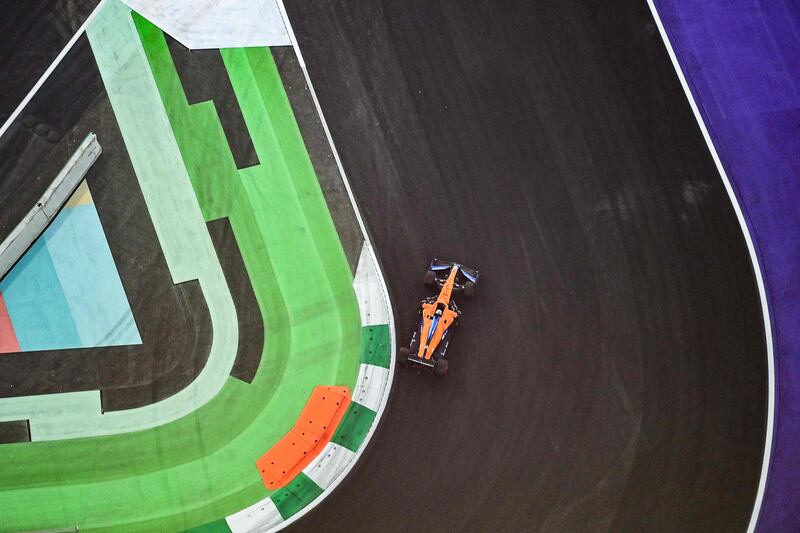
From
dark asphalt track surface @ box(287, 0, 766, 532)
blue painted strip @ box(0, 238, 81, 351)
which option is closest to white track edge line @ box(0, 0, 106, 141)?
blue painted strip @ box(0, 238, 81, 351)

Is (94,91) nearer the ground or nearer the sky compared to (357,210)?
nearer the sky

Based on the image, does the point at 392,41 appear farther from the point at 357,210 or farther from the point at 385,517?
the point at 385,517

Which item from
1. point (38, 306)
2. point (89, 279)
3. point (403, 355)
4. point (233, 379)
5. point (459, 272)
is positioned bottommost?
point (403, 355)

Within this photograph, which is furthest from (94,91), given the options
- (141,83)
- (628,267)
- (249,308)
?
(628,267)

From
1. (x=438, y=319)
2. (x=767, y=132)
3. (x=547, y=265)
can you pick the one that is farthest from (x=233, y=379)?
(x=767, y=132)

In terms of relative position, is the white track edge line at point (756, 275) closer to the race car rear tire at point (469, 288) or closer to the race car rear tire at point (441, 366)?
the race car rear tire at point (469, 288)

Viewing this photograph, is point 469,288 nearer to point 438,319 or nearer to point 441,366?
point 438,319
